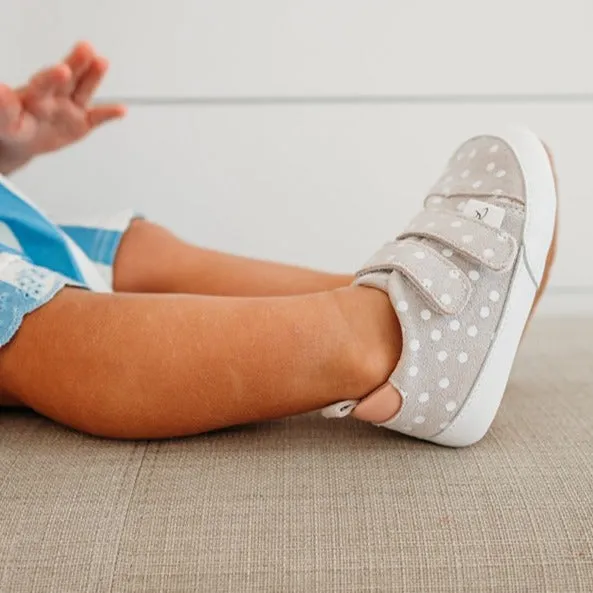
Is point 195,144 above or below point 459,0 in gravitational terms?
below

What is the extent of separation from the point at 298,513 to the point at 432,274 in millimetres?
184

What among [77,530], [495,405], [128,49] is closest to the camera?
[77,530]

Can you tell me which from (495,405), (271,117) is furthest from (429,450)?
(271,117)

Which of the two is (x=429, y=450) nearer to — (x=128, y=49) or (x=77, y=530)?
(x=77, y=530)

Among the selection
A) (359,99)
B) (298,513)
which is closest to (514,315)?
Result: (298,513)

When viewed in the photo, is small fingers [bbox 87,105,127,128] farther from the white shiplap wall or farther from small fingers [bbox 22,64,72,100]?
the white shiplap wall

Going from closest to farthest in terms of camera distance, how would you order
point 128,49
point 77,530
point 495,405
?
1. point 77,530
2. point 495,405
3. point 128,49

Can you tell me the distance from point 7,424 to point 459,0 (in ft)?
2.47

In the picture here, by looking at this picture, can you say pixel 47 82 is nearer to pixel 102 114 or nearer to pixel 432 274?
pixel 102 114

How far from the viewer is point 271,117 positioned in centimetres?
110

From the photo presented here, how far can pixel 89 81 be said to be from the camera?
750 millimetres

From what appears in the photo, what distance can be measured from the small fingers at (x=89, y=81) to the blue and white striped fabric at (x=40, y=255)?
101 millimetres

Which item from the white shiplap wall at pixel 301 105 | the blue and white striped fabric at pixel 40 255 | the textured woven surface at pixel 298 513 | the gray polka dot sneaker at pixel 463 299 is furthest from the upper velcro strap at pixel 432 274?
the white shiplap wall at pixel 301 105

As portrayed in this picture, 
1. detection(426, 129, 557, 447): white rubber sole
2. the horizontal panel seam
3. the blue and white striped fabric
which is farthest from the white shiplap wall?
detection(426, 129, 557, 447): white rubber sole
